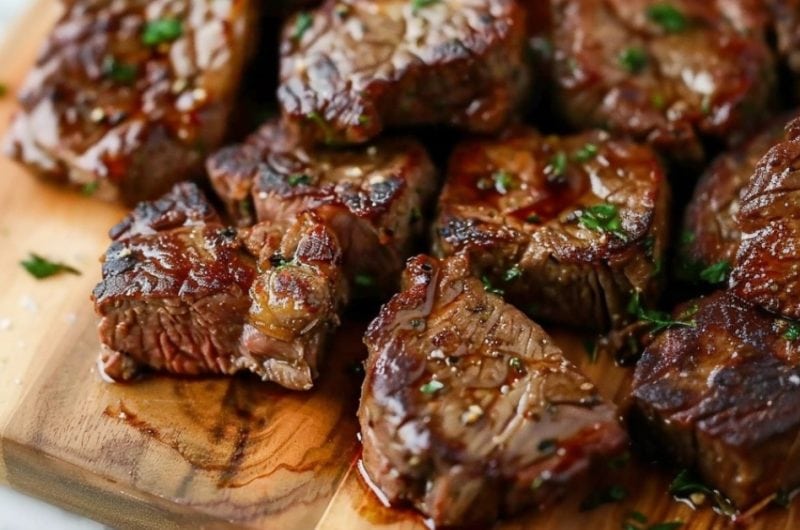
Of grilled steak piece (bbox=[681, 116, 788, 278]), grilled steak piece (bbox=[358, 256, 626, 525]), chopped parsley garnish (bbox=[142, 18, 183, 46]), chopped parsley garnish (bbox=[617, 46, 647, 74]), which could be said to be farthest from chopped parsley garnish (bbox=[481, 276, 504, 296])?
chopped parsley garnish (bbox=[142, 18, 183, 46])

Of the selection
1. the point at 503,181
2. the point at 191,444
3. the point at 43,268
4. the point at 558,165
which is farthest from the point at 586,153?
the point at 43,268

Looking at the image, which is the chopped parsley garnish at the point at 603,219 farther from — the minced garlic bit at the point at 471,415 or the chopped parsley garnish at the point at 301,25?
the chopped parsley garnish at the point at 301,25

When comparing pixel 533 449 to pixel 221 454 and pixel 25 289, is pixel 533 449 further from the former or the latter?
pixel 25 289

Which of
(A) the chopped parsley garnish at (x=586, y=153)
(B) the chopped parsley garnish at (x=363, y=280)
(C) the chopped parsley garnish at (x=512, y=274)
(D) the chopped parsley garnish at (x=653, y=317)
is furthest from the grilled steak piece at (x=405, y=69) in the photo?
(D) the chopped parsley garnish at (x=653, y=317)

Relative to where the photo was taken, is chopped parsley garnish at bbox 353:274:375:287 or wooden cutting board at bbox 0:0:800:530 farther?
chopped parsley garnish at bbox 353:274:375:287

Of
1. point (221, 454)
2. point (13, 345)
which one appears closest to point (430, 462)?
point (221, 454)

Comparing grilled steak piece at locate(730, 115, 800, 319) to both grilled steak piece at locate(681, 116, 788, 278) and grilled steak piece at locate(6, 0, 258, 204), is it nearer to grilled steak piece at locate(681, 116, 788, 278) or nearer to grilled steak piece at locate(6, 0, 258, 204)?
grilled steak piece at locate(681, 116, 788, 278)

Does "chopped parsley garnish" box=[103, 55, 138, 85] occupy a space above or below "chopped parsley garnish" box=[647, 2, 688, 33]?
below
